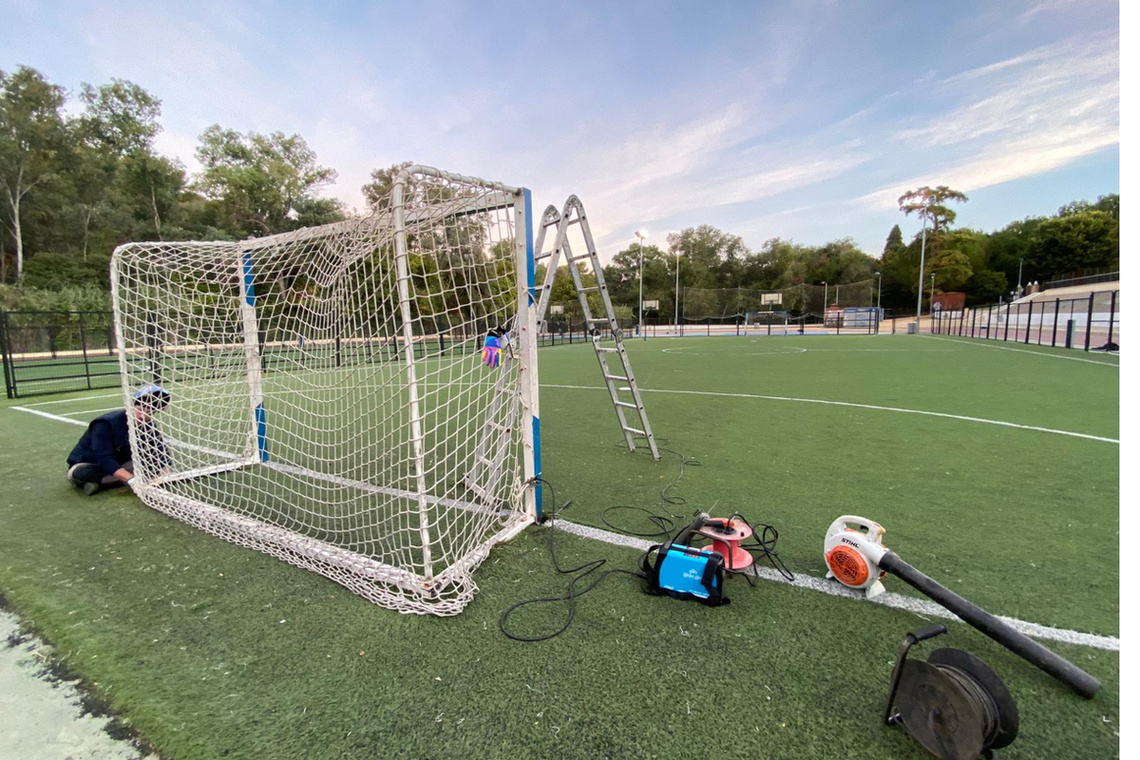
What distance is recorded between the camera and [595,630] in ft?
6.79

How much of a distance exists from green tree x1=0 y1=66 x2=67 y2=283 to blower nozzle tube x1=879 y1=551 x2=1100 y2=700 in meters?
43.9

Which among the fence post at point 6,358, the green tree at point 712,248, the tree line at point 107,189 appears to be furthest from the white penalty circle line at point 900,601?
the green tree at point 712,248

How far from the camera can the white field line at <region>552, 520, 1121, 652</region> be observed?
194cm

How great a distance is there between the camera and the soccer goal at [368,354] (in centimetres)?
253

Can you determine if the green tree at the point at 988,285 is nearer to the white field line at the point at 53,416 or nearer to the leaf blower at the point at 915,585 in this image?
the leaf blower at the point at 915,585

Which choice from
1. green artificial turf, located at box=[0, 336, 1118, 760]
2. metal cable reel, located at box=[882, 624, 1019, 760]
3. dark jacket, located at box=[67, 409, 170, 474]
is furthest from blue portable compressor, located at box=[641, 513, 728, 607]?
dark jacket, located at box=[67, 409, 170, 474]

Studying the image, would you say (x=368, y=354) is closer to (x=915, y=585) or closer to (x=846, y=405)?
(x=915, y=585)

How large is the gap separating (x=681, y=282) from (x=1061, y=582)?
66.1m

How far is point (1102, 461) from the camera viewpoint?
13.3ft

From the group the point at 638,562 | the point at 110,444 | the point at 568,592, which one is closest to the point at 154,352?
the point at 110,444

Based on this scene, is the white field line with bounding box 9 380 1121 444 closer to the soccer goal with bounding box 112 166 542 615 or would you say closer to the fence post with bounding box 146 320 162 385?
the fence post with bounding box 146 320 162 385

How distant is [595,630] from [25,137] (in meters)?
47.1

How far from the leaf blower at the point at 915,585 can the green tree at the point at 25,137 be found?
1716 inches
